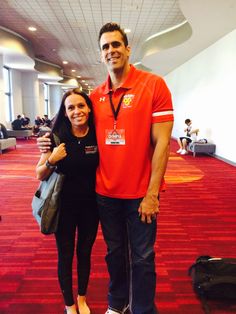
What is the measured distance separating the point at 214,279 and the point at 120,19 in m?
7.97

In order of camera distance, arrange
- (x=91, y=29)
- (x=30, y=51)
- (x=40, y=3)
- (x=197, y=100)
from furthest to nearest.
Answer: (x=30, y=51)
(x=197, y=100)
(x=91, y=29)
(x=40, y=3)

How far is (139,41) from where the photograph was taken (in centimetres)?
1114

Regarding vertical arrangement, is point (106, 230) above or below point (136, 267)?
above

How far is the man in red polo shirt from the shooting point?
154 centimetres

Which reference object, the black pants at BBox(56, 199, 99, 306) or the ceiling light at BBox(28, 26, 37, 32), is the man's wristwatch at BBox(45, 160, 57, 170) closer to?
the black pants at BBox(56, 199, 99, 306)

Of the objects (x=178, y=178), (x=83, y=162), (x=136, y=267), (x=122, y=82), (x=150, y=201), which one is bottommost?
(x=178, y=178)

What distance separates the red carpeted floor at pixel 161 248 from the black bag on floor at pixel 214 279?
70 millimetres

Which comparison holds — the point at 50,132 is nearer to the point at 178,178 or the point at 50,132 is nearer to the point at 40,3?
the point at 178,178

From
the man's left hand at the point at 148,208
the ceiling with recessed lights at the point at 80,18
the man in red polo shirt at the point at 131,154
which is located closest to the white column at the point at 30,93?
the ceiling with recessed lights at the point at 80,18

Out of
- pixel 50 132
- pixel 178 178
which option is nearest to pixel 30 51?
pixel 178 178

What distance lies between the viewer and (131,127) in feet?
5.08

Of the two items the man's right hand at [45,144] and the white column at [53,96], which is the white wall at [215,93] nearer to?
the man's right hand at [45,144]

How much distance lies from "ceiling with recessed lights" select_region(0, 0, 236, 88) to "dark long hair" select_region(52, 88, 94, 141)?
504 cm

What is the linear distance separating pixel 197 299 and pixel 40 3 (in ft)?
24.4
